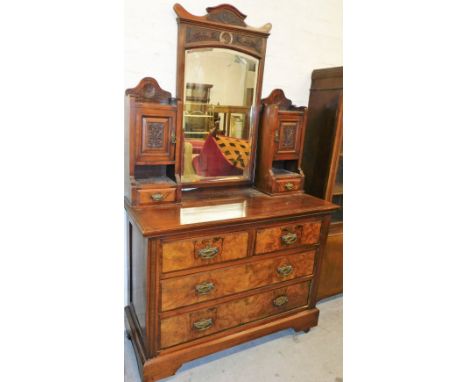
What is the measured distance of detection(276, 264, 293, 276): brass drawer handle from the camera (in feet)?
6.08

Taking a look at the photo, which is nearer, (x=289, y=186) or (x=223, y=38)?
(x=223, y=38)

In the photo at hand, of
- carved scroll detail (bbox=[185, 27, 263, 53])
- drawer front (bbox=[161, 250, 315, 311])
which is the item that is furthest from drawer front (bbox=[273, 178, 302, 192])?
carved scroll detail (bbox=[185, 27, 263, 53])

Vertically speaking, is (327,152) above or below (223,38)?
below

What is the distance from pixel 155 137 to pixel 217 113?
1.50ft

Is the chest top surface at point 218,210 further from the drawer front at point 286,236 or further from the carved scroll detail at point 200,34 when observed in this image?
the carved scroll detail at point 200,34

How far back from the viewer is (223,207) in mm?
1755

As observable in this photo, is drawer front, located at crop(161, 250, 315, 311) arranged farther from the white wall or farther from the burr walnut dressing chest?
the white wall

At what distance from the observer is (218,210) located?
1704mm

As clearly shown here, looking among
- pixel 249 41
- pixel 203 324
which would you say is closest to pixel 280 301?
pixel 203 324

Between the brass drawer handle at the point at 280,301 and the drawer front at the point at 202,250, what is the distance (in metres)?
0.43

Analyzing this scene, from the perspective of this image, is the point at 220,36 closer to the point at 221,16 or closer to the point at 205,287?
the point at 221,16
